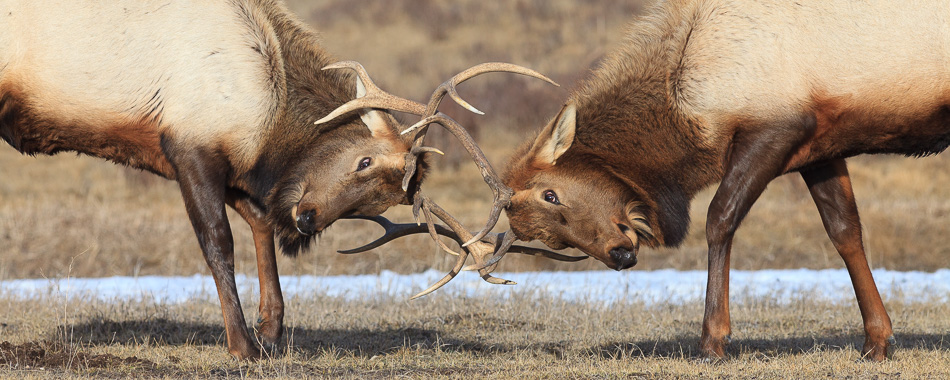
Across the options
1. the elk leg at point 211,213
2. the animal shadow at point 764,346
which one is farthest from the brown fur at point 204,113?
the animal shadow at point 764,346

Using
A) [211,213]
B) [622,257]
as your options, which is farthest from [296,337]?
[622,257]

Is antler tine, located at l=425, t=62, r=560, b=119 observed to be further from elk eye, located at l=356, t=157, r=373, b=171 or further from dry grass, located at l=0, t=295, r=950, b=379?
dry grass, located at l=0, t=295, r=950, b=379

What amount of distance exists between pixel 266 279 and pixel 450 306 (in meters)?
2.24

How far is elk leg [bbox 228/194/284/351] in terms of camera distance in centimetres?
800

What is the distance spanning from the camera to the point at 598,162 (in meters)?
7.45

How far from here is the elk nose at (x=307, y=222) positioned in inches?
294

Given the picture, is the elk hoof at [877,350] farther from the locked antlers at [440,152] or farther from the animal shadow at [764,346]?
the locked antlers at [440,152]

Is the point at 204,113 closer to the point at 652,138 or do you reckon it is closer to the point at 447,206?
the point at 652,138

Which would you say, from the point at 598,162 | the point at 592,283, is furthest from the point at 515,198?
the point at 592,283

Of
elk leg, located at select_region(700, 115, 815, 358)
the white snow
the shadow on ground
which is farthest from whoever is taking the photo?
the white snow

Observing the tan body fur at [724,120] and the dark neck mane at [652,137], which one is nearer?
the tan body fur at [724,120]

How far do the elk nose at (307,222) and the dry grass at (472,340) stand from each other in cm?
80

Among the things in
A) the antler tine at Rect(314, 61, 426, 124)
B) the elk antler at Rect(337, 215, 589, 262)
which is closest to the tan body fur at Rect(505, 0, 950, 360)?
the elk antler at Rect(337, 215, 589, 262)

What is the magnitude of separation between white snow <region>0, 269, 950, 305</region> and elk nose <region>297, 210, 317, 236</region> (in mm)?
2969
